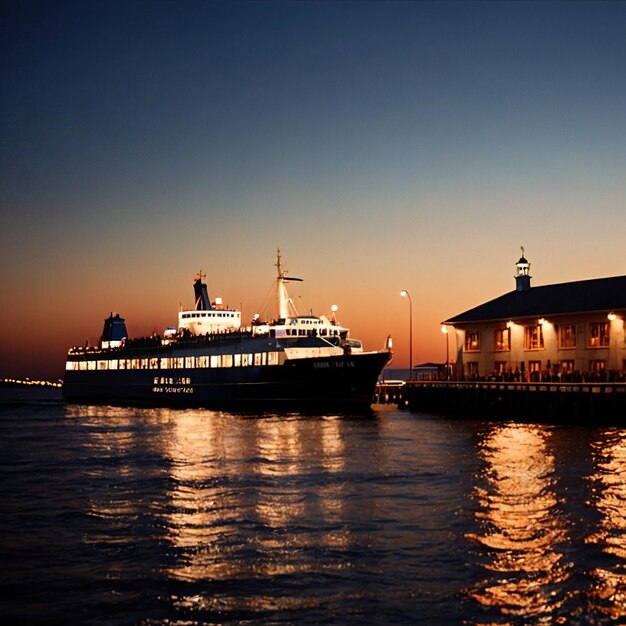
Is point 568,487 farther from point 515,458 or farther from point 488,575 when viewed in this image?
point 488,575

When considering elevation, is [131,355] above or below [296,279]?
below

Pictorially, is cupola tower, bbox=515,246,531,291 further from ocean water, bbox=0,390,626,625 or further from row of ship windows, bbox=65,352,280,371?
ocean water, bbox=0,390,626,625

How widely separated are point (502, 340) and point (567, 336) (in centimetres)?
662

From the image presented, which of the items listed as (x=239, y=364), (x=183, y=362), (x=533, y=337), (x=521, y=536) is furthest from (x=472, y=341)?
(x=521, y=536)

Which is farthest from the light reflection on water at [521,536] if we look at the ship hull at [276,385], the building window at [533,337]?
the ship hull at [276,385]

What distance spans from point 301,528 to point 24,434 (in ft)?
113

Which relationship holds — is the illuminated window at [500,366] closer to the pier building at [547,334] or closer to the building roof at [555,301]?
the pier building at [547,334]

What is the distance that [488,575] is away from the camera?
15.1m

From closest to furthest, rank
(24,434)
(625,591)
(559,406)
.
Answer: (625,591) < (24,434) < (559,406)

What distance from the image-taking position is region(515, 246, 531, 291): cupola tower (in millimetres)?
72625

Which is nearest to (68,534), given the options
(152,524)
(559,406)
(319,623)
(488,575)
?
(152,524)

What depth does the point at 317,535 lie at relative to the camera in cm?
1866

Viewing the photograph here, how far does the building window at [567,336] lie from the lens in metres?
58.8

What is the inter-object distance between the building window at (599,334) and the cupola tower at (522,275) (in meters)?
15.0
